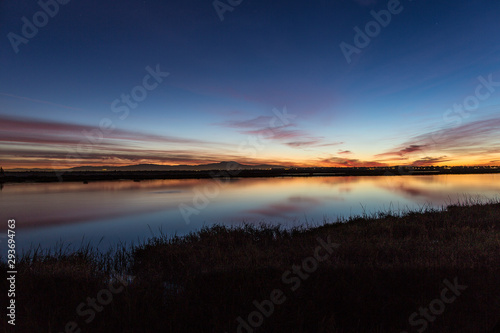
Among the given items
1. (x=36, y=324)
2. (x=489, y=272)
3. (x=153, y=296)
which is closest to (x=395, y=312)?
(x=489, y=272)

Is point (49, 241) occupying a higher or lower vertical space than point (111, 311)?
lower

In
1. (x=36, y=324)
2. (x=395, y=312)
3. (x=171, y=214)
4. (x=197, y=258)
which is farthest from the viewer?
(x=171, y=214)

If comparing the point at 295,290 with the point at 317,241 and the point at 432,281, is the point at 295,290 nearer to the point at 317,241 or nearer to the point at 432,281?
the point at 432,281

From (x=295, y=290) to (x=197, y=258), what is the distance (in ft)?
15.8

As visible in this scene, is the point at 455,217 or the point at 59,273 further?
the point at 455,217

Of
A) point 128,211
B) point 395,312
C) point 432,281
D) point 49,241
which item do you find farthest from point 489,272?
point 128,211

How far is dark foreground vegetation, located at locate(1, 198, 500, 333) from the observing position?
486cm

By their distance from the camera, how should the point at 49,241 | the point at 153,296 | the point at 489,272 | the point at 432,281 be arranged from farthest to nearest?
1. the point at 49,241
2. the point at 489,272
3. the point at 432,281
4. the point at 153,296

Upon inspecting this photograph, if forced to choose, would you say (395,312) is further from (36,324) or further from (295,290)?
(36,324)

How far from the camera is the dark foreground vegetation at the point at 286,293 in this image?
4855 millimetres

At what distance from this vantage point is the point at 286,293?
599 centimetres

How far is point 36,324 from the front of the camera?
481 cm

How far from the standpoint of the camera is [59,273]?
7.82 metres

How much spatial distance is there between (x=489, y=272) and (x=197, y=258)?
30.1 feet
